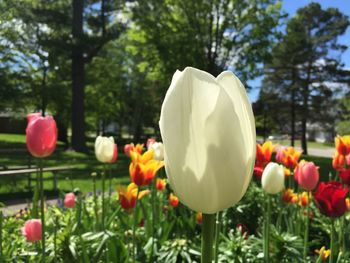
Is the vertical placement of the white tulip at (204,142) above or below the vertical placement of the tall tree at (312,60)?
below

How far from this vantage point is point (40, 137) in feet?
5.53

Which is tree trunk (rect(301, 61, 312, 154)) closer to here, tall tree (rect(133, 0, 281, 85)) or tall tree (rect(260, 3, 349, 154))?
tall tree (rect(260, 3, 349, 154))

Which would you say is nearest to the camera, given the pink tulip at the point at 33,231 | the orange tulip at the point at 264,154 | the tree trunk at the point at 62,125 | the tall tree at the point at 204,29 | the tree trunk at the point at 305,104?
the pink tulip at the point at 33,231

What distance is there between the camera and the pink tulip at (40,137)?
1678 millimetres

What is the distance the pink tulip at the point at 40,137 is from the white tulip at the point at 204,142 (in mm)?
964

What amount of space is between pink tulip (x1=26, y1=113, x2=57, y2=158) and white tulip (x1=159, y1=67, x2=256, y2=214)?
96cm

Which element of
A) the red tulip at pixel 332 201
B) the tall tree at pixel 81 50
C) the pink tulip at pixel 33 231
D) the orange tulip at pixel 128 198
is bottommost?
the pink tulip at pixel 33 231

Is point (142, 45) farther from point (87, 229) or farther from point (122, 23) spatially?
point (87, 229)

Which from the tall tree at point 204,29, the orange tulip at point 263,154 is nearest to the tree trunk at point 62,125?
the tall tree at point 204,29

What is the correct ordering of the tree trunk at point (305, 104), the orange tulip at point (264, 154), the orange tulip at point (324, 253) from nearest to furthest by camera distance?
1. the orange tulip at point (324, 253)
2. the orange tulip at point (264, 154)
3. the tree trunk at point (305, 104)

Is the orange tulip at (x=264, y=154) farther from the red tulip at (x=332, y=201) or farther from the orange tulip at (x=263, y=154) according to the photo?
the red tulip at (x=332, y=201)

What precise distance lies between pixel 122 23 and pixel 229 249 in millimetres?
19231

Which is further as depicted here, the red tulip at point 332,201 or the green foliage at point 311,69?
the green foliage at point 311,69

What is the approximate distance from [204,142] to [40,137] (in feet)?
3.40
